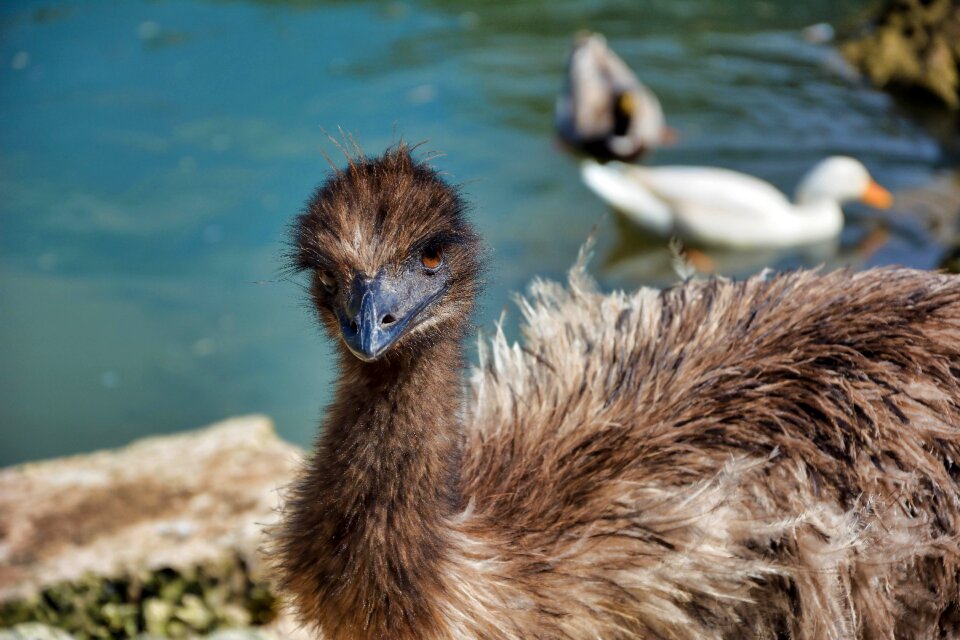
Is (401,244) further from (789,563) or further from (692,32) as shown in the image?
(692,32)

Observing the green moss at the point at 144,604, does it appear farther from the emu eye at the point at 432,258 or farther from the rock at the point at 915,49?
the rock at the point at 915,49

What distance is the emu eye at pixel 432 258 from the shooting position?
296cm

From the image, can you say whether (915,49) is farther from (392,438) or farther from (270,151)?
(392,438)

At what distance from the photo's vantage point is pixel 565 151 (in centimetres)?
1063

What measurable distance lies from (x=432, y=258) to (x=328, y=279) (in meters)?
0.27

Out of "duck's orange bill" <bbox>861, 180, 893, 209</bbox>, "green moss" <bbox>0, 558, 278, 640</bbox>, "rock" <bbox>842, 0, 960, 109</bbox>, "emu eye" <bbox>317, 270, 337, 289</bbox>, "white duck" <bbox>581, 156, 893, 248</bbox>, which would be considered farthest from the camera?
"rock" <bbox>842, 0, 960, 109</bbox>

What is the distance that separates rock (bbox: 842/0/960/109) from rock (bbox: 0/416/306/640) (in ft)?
24.9

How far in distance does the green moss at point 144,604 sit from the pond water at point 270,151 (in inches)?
78.5

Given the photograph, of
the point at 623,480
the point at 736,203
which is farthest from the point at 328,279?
the point at 736,203

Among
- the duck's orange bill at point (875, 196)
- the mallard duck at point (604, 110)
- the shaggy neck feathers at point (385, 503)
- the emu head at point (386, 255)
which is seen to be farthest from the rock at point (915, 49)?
the shaggy neck feathers at point (385, 503)

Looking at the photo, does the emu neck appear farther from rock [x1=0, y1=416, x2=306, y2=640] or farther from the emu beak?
rock [x1=0, y1=416, x2=306, y2=640]

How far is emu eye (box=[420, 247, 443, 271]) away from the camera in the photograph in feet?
9.70

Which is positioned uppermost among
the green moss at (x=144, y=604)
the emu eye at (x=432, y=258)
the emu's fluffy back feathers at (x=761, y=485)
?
the emu eye at (x=432, y=258)

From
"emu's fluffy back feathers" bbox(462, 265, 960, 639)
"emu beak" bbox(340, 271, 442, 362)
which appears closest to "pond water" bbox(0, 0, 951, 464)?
"emu's fluffy back feathers" bbox(462, 265, 960, 639)
